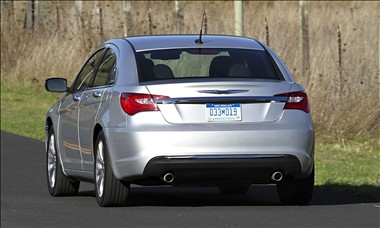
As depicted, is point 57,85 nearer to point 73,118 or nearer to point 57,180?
point 73,118

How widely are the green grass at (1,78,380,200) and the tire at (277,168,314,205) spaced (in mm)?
1089

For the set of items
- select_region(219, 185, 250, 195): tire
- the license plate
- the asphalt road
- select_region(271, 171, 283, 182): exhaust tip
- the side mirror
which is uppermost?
the license plate

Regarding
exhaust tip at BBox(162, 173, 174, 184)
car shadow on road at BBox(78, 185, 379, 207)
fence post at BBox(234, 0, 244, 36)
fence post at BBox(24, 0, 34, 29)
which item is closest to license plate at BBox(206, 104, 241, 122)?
exhaust tip at BBox(162, 173, 174, 184)

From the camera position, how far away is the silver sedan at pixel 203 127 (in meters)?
11.2

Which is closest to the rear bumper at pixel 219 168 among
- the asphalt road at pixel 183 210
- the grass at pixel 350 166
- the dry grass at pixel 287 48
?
the asphalt road at pixel 183 210

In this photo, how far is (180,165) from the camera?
1123cm

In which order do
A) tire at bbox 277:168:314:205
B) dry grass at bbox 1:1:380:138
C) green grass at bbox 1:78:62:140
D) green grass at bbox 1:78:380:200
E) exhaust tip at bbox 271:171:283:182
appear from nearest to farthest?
exhaust tip at bbox 271:171:283:182 → tire at bbox 277:168:314:205 → green grass at bbox 1:78:380:200 → dry grass at bbox 1:1:380:138 → green grass at bbox 1:78:62:140

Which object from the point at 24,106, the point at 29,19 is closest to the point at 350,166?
the point at 24,106

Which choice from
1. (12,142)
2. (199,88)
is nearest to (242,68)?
(199,88)

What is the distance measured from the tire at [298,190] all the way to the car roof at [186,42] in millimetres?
1287

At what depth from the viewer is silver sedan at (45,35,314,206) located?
1123 cm

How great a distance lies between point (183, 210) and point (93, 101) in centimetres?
141

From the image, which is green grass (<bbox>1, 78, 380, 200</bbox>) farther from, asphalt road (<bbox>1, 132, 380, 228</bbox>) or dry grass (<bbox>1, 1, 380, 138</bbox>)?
asphalt road (<bbox>1, 132, 380, 228</bbox>)

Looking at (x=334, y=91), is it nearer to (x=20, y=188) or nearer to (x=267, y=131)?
(x=20, y=188)
